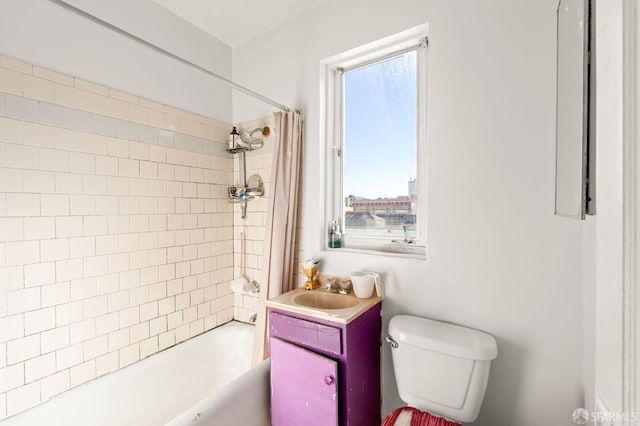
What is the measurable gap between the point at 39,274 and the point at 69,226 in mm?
253

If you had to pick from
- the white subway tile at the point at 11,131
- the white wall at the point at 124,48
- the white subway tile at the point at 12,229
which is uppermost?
the white wall at the point at 124,48

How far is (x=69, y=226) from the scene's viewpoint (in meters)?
1.43

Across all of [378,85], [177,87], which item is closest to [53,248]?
[177,87]

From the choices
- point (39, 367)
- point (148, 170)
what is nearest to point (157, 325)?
point (39, 367)

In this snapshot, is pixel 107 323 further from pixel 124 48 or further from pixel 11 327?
pixel 124 48

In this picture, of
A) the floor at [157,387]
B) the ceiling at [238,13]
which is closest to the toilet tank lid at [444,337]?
the floor at [157,387]

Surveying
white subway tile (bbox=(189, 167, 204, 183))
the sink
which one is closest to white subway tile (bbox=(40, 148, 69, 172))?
white subway tile (bbox=(189, 167, 204, 183))

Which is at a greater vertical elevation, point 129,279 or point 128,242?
point 128,242

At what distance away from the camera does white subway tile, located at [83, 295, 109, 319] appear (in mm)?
1494

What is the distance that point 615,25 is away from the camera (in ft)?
1.39

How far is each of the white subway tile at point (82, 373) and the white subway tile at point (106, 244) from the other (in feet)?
1.94

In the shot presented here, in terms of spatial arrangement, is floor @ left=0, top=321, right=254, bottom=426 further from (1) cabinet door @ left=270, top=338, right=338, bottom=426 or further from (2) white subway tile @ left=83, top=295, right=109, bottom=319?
(1) cabinet door @ left=270, top=338, right=338, bottom=426

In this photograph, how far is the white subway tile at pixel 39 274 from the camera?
131 cm

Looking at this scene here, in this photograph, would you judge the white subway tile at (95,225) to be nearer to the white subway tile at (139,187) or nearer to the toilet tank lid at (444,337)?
Result: the white subway tile at (139,187)
